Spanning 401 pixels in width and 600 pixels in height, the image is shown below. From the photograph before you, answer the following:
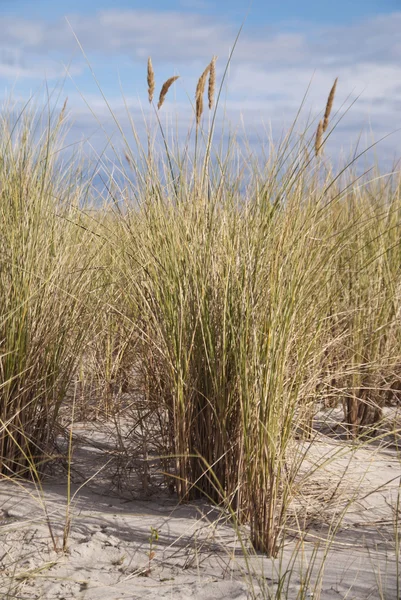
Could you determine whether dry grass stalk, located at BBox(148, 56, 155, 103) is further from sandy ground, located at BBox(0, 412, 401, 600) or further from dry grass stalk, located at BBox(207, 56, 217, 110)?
sandy ground, located at BBox(0, 412, 401, 600)

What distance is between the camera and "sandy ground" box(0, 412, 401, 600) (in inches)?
77.8

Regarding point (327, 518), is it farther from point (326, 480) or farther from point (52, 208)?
point (52, 208)

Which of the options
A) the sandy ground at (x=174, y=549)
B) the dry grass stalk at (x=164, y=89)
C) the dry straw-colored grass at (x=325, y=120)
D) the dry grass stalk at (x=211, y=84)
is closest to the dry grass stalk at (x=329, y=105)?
the dry straw-colored grass at (x=325, y=120)

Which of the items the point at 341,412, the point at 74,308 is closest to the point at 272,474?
the point at 74,308

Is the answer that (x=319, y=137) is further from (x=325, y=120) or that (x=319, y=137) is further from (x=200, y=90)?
(x=200, y=90)

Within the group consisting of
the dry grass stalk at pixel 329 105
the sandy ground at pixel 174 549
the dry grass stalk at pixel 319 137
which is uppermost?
the dry grass stalk at pixel 329 105

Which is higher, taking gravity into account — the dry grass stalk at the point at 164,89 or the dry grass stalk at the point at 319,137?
the dry grass stalk at the point at 164,89

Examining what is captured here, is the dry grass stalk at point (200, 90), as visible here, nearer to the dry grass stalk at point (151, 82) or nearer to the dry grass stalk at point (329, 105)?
the dry grass stalk at point (151, 82)

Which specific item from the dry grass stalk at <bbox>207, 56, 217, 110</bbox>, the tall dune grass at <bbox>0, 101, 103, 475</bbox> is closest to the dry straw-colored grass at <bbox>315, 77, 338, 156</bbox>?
the dry grass stalk at <bbox>207, 56, 217, 110</bbox>

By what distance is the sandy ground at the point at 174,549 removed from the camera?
6.48 ft

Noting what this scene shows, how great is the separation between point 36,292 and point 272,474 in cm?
112

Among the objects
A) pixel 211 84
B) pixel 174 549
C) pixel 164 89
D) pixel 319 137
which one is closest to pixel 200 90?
pixel 211 84

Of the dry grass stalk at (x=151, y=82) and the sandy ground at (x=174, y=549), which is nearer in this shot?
the sandy ground at (x=174, y=549)

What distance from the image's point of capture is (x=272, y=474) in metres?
2.13
